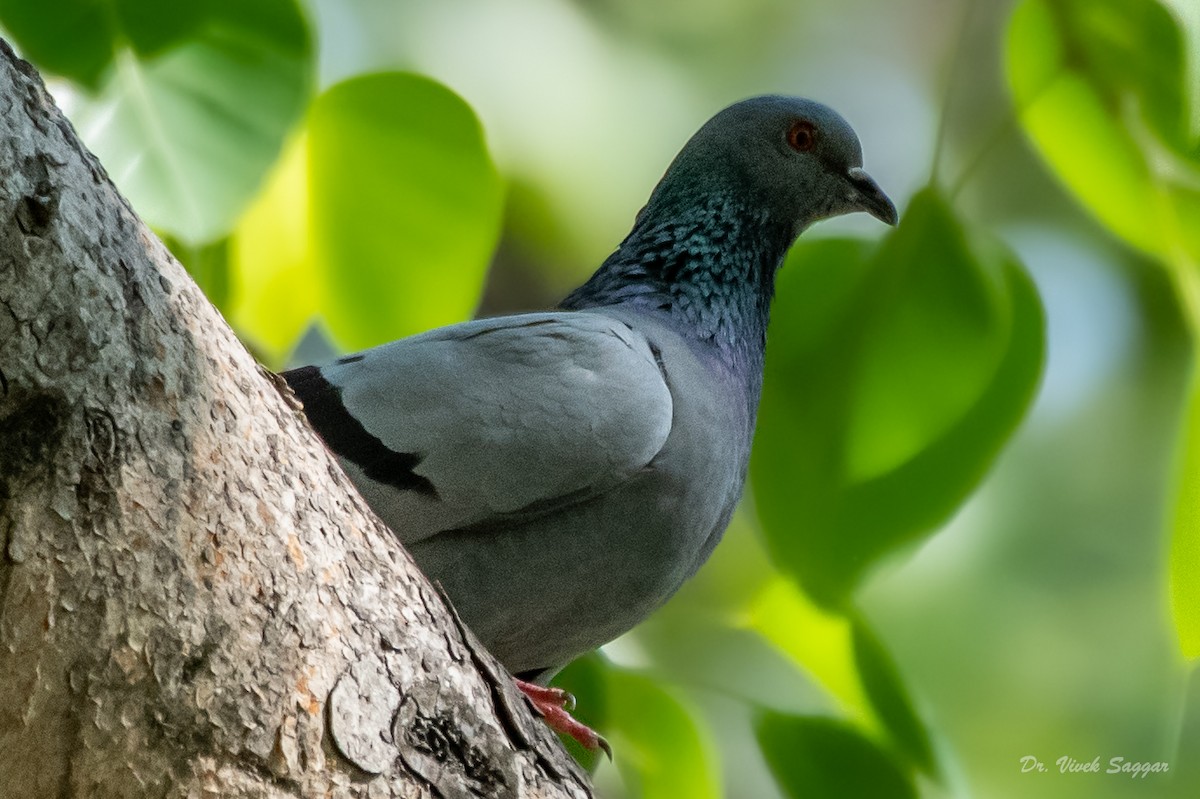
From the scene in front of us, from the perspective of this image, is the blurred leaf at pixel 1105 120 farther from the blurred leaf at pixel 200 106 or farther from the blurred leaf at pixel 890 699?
the blurred leaf at pixel 200 106

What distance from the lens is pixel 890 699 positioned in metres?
3.65

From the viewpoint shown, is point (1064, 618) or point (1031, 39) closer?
point (1031, 39)

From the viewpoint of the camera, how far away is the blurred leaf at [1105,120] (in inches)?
140

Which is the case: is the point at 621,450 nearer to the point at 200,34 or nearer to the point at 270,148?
the point at 270,148

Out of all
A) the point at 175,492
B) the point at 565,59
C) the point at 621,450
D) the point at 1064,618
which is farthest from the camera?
the point at 1064,618

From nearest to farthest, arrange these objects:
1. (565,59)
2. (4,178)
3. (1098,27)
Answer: (4,178)
(1098,27)
(565,59)

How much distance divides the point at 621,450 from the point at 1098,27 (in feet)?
5.88

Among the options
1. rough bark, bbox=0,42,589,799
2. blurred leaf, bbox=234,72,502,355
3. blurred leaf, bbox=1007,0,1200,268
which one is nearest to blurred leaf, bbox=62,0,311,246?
blurred leaf, bbox=234,72,502,355

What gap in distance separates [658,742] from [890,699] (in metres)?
0.63

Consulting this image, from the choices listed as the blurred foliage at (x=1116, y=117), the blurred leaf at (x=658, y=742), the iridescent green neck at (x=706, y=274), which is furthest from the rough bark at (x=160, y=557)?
the blurred foliage at (x=1116, y=117)

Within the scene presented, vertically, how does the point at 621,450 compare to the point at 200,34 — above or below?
below

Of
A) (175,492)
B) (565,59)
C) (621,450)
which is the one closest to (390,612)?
(175,492)

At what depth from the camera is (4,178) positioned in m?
1.75

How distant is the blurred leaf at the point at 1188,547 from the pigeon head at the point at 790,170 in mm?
1011
